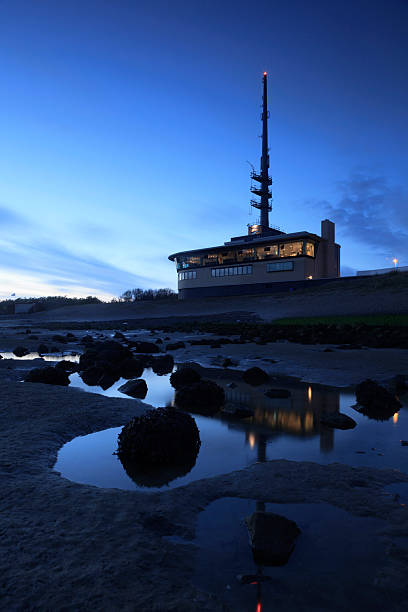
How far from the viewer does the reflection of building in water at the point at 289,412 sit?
17.1 feet

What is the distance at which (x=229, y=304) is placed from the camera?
2218 inches

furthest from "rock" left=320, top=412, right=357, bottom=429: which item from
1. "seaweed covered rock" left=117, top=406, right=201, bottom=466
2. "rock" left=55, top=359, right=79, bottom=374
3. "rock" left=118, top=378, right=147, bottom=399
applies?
"rock" left=55, top=359, right=79, bottom=374

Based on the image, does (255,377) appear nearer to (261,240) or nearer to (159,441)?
(159,441)

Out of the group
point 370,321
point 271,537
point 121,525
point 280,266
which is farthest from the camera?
point 280,266

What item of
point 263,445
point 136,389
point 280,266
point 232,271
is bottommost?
point 263,445

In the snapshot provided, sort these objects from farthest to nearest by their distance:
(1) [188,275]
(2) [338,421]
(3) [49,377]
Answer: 1. (1) [188,275]
2. (3) [49,377]
3. (2) [338,421]

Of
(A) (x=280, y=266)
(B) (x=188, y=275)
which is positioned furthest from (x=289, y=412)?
(B) (x=188, y=275)

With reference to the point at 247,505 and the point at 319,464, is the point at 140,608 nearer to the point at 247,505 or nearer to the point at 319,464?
the point at 247,505

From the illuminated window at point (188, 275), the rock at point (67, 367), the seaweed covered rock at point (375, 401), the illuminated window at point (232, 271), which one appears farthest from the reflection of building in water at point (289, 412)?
the illuminated window at point (188, 275)

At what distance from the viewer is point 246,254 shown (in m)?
64.2

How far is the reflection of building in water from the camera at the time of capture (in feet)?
17.1

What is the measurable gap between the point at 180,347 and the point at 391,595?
15.2 metres

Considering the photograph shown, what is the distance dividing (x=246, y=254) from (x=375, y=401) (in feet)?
192

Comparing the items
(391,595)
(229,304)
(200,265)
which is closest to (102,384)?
(391,595)
